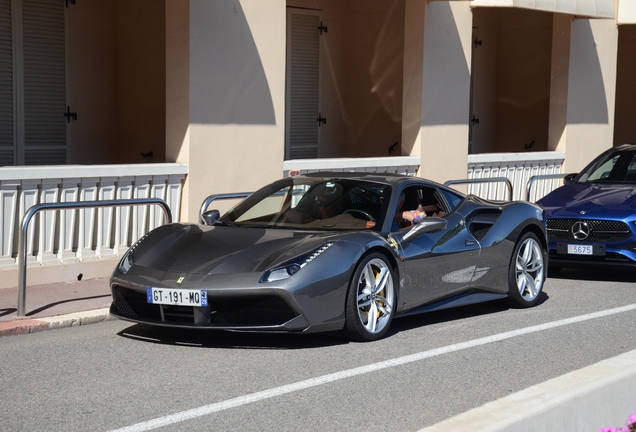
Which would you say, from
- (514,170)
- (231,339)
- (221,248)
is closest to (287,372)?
(231,339)

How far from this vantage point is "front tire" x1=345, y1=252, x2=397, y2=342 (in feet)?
24.9

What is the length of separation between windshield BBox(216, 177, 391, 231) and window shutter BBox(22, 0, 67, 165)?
5862 mm

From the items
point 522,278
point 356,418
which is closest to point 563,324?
point 522,278

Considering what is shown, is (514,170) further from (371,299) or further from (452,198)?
(371,299)

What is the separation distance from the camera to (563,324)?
29.0 feet

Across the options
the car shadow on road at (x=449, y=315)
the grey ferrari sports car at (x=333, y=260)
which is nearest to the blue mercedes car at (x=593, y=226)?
the car shadow on road at (x=449, y=315)

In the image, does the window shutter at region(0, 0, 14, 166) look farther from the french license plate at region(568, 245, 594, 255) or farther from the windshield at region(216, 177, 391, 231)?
the french license plate at region(568, 245, 594, 255)

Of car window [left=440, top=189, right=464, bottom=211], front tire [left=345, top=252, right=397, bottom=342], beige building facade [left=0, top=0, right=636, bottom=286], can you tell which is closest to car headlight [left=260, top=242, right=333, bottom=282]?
front tire [left=345, top=252, right=397, bottom=342]

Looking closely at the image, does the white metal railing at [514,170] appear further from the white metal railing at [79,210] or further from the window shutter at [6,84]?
the window shutter at [6,84]

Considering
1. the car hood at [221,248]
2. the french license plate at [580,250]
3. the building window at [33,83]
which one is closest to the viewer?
the car hood at [221,248]

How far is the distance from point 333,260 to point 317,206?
1.17 meters

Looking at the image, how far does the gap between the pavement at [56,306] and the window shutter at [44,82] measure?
153 inches

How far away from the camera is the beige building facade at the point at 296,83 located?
1221 cm

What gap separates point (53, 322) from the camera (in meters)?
8.39
